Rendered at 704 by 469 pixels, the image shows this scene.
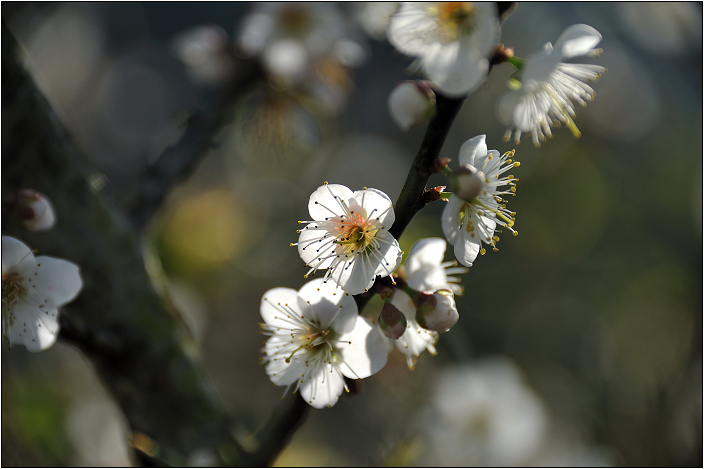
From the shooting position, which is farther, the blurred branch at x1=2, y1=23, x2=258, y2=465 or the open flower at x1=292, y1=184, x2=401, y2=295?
the blurred branch at x1=2, y1=23, x2=258, y2=465

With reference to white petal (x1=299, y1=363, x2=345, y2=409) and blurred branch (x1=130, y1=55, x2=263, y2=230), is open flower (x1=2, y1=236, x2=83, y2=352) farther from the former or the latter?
white petal (x1=299, y1=363, x2=345, y2=409)

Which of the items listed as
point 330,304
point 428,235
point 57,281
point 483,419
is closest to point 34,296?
point 57,281

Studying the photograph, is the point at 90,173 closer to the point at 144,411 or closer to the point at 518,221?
the point at 144,411

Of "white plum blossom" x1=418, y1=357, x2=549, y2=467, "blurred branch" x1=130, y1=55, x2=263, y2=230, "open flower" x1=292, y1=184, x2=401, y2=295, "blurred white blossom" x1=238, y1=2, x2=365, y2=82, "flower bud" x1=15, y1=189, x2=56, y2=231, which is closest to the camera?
"open flower" x1=292, y1=184, x2=401, y2=295

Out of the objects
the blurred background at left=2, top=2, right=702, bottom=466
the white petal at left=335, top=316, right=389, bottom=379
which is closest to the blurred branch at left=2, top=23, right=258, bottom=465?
the blurred background at left=2, top=2, right=702, bottom=466

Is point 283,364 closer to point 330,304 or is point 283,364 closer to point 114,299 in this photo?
point 330,304

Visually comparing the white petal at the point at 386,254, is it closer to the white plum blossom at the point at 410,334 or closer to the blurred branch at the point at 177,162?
the white plum blossom at the point at 410,334

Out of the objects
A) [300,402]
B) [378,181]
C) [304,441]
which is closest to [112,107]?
[378,181]
